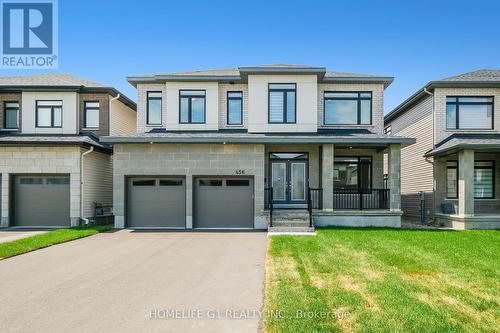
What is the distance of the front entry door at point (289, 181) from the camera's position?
1556cm

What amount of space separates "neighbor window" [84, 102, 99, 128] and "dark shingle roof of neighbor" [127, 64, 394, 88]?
8.24 ft

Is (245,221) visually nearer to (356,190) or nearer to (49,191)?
(356,190)

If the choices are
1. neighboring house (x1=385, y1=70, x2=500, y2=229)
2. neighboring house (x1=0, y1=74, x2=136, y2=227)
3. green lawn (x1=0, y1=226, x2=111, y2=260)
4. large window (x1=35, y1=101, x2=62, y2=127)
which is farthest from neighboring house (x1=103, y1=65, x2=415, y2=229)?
large window (x1=35, y1=101, x2=62, y2=127)

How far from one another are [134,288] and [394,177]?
11540 mm

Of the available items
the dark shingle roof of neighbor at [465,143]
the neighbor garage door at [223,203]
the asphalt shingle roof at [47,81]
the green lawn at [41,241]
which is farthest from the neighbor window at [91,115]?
the dark shingle roof of neighbor at [465,143]

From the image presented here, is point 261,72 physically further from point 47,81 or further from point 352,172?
point 47,81

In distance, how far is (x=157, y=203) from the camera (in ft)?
48.5

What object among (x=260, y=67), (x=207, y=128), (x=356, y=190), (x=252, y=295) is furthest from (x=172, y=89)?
(x=252, y=295)

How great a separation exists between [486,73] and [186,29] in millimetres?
14623

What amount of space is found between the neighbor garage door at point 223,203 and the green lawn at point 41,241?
3.83m

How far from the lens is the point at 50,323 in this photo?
4.61m

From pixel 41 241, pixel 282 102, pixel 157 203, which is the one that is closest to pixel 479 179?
pixel 282 102

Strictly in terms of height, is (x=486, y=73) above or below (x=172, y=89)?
above

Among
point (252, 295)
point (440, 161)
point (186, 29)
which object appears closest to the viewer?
point (252, 295)
